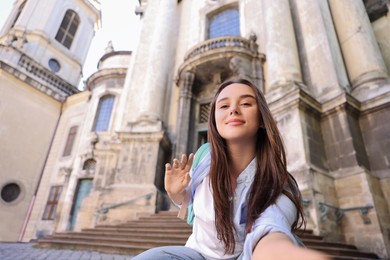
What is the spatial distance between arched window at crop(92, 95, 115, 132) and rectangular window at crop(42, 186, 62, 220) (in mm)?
4536

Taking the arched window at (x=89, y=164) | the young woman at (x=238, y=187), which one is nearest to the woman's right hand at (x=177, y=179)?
the young woman at (x=238, y=187)

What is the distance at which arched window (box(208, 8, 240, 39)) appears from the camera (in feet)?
40.6

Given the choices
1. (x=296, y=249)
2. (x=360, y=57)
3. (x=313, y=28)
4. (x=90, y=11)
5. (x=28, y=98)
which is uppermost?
(x=90, y=11)

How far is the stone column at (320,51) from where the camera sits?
23.3 feet

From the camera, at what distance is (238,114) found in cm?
140

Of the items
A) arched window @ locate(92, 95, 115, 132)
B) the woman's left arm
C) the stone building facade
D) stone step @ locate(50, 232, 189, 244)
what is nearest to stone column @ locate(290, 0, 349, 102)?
stone step @ locate(50, 232, 189, 244)

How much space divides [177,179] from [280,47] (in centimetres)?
846

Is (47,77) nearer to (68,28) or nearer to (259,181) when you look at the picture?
(68,28)

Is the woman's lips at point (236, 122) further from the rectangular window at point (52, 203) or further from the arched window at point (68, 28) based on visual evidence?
the arched window at point (68, 28)

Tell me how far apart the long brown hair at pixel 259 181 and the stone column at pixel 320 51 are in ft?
21.0

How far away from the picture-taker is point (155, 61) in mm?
11570

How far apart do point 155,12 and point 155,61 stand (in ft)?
15.3

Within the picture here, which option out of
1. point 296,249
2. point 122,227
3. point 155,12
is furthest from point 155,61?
point 296,249

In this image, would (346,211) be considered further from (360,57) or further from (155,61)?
(155,61)
